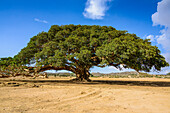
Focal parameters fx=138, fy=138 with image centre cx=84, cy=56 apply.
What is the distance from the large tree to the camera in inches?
545

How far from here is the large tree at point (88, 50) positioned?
545 inches

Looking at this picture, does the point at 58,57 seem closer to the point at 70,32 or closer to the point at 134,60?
the point at 70,32

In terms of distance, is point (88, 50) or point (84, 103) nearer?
point (84, 103)

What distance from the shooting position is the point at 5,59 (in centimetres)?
1883

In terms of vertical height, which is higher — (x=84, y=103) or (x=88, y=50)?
(x=88, y=50)

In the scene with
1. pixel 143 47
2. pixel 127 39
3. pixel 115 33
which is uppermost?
pixel 115 33

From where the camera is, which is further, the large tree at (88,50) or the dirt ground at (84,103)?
the large tree at (88,50)

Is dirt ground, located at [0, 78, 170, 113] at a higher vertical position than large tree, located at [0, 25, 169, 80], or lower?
lower

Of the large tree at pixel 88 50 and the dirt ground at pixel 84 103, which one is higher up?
the large tree at pixel 88 50

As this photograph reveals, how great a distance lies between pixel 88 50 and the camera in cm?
1552

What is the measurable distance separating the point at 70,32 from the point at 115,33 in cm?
571

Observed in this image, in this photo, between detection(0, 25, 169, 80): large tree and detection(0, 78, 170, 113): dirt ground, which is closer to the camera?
detection(0, 78, 170, 113): dirt ground

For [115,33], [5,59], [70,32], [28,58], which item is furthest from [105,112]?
[5,59]

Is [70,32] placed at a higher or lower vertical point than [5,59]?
higher
